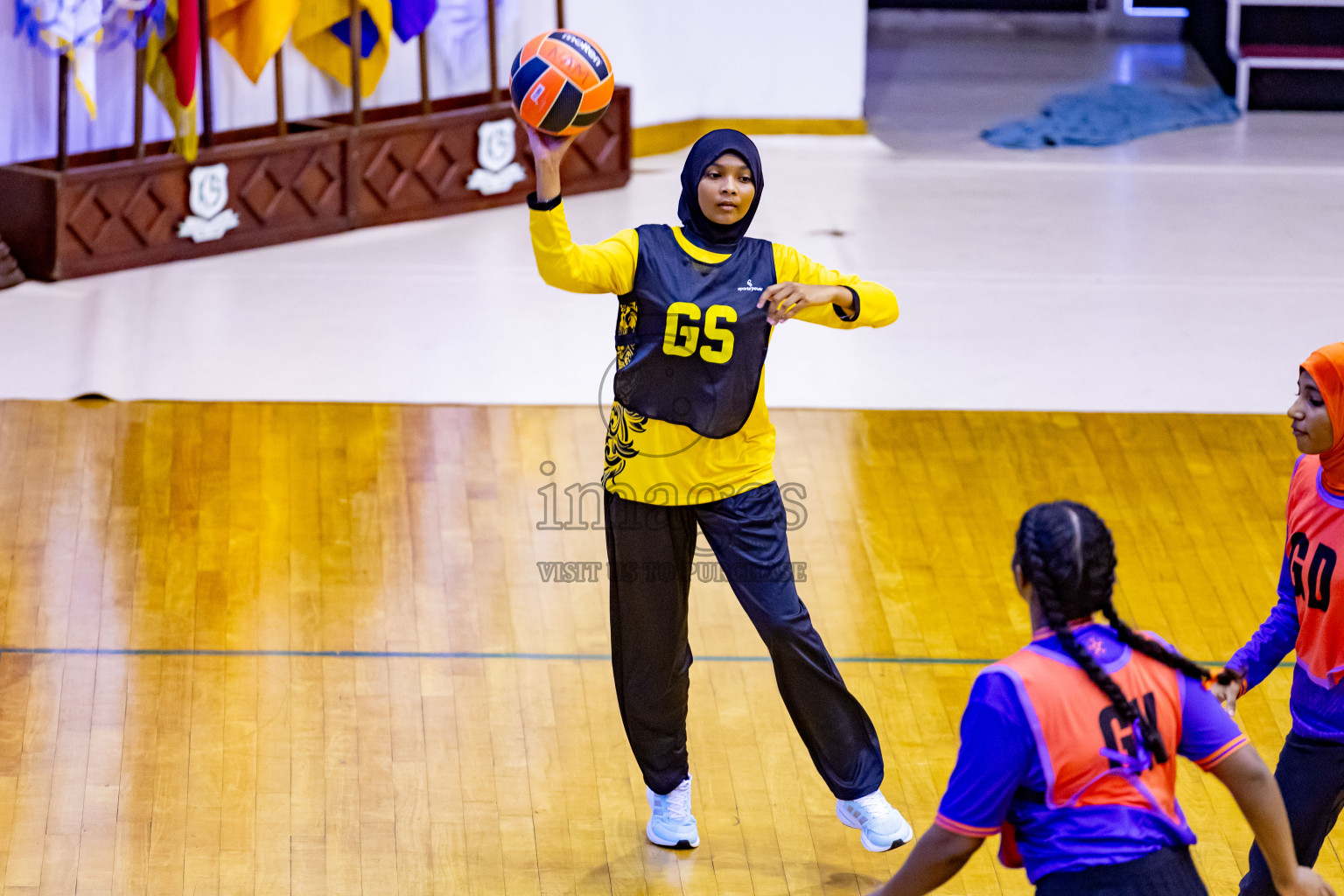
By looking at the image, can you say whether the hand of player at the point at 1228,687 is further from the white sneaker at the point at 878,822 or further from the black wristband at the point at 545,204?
the black wristband at the point at 545,204

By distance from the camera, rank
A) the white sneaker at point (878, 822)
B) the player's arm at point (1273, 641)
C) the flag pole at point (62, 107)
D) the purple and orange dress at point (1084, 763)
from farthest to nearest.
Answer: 1. the flag pole at point (62, 107)
2. the white sneaker at point (878, 822)
3. the player's arm at point (1273, 641)
4. the purple and orange dress at point (1084, 763)

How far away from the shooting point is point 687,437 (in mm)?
3137

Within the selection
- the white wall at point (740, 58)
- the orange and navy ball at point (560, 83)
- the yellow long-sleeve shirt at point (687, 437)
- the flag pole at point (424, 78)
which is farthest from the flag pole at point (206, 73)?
the yellow long-sleeve shirt at point (687, 437)

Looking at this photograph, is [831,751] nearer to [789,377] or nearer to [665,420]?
[665,420]

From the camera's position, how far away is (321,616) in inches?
167

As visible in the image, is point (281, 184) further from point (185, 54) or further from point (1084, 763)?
point (1084, 763)

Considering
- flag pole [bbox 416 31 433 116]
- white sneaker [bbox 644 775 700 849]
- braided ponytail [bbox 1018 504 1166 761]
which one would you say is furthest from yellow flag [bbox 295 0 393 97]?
braided ponytail [bbox 1018 504 1166 761]

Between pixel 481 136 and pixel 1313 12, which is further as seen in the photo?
pixel 1313 12

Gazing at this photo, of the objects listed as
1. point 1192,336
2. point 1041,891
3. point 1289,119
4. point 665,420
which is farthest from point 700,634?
point 1289,119

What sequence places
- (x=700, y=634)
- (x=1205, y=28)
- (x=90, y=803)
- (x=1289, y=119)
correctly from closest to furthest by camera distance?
(x=90, y=803) < (x=700, y=634) < (x=1289, y=119) < (x=1205, y=28)

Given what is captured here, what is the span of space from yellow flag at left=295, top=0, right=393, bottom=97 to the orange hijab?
563 centimetres

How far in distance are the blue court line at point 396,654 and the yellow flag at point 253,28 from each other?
3.78 m

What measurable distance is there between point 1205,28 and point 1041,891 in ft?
32.8

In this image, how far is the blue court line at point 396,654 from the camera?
4051mm
